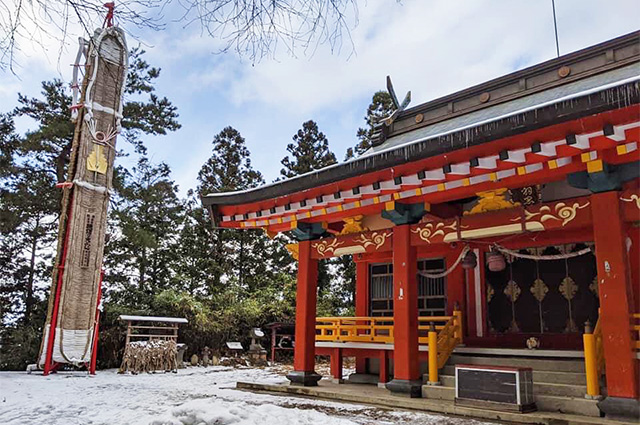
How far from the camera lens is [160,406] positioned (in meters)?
6.89

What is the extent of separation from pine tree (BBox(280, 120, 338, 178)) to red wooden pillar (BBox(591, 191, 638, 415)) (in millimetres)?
21698

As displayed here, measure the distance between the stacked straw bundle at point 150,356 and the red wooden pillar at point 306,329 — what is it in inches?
230

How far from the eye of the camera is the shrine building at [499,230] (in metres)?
5.73

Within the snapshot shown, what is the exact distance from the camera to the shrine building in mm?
5730

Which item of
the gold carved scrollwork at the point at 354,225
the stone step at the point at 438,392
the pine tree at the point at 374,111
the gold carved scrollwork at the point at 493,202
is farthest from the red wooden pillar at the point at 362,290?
the pine tree at the point at 374,111

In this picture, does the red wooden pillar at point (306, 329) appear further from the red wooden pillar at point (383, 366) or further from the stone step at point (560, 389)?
the stone step at point (560, 389)

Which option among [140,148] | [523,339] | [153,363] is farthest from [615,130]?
[140,148]

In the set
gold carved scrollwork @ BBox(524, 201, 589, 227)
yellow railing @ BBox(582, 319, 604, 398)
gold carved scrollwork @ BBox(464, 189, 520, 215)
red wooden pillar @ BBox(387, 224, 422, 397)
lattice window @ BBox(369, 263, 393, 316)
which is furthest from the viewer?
lattice window @ BBox(369, 263, 393, 316)

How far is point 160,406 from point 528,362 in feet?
18.3

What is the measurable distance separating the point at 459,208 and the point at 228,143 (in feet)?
66.5

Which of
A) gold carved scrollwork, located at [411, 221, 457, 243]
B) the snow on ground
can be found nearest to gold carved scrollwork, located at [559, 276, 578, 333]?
gold carved scrollwork, located at [411, 221, 457, 243]

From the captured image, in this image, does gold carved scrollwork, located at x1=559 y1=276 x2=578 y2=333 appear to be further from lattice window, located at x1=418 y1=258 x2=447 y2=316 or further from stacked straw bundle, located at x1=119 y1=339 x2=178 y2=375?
stacked straw bundle, located at x1=119 y1=339 x2=178 y2=375

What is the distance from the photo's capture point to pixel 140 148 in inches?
770

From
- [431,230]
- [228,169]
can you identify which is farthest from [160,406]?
[228,169]
